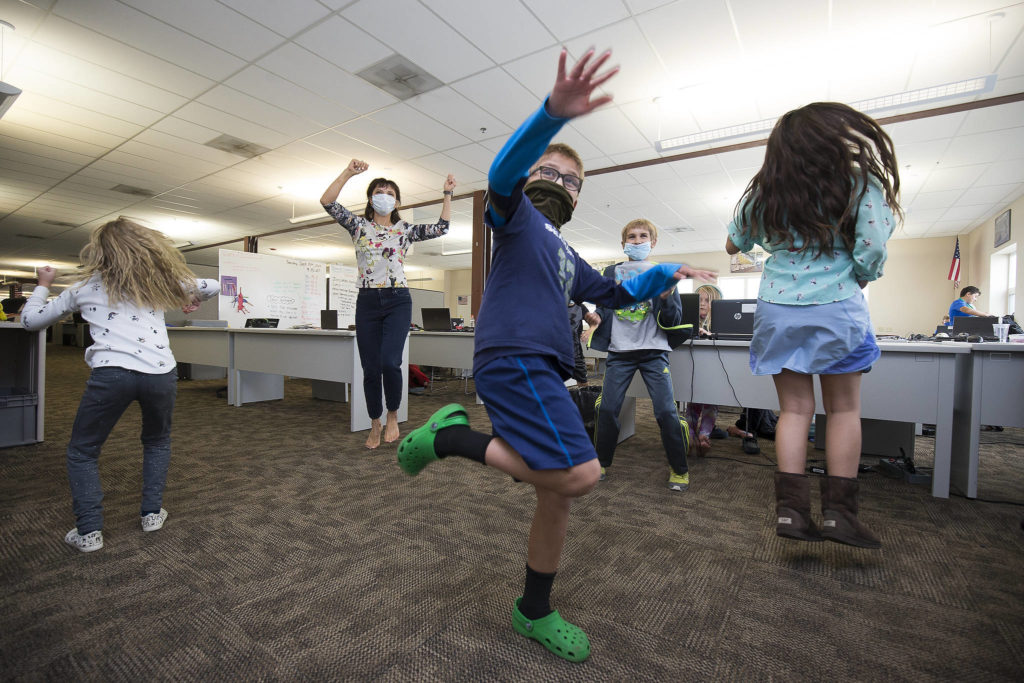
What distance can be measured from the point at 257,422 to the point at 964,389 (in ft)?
13.7

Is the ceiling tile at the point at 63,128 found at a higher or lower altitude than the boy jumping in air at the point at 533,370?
higher

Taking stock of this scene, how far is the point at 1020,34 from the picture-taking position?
11.0 ft

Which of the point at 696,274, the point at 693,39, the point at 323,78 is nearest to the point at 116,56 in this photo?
the point at 323,78

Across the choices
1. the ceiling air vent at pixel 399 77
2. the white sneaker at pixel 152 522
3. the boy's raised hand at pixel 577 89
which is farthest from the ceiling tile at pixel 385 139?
the boy's raised hand at pixel 577 89

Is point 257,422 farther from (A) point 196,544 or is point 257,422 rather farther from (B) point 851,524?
(B) point 851,524

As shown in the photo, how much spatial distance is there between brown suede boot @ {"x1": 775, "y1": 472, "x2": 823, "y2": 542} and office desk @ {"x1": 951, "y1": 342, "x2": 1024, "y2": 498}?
1.29 metres

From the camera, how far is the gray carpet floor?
0.96 metres

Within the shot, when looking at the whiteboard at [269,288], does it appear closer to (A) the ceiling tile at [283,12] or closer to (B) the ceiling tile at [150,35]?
(B) the ceiling tile at [150,35]

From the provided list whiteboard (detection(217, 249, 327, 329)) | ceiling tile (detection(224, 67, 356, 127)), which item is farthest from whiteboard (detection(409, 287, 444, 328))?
ceiling tile (detection(224, 67, 356, 127))

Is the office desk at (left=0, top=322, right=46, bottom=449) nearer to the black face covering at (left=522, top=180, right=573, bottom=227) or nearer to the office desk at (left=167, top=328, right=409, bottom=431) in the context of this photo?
the office desk at (left=167, top=328, right=409, bottom=431)

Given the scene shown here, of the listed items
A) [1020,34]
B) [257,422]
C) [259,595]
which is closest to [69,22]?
[257,422]

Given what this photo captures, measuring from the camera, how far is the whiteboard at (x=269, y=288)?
757 cm

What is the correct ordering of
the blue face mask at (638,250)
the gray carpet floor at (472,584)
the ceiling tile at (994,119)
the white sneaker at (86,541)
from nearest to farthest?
1. the gray carpet floor at (472,584)
2. the white sneaker at (86,541)
3. the blue face mask at (638,250)
4. the ceiling tile at (994,119)

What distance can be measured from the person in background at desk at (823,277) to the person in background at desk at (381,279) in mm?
1649
